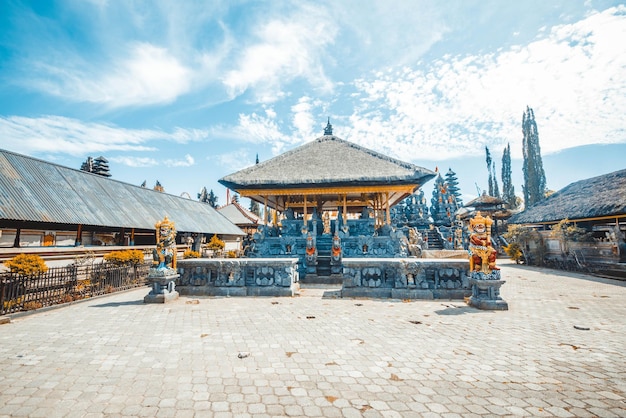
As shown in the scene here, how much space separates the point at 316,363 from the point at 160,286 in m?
5.87

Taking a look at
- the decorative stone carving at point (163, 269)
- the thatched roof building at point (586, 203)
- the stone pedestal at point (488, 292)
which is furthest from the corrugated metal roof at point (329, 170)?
the thatched roof building at point (586, 203)

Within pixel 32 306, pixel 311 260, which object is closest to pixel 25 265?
pixel 32 306

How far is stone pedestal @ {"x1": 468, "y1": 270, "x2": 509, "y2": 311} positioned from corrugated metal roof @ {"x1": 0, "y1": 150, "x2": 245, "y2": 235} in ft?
57.6

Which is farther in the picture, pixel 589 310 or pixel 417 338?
pixel 589 310

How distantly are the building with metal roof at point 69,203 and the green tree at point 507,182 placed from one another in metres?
50.4

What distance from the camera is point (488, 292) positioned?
22.0ft

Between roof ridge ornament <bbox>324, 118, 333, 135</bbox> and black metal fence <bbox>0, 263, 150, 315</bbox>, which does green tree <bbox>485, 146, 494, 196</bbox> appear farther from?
black metal fence <bbox>0, 263, 150, 315</bbox>

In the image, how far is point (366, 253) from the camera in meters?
13.6

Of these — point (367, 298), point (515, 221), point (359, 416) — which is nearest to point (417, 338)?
point (359, 416)

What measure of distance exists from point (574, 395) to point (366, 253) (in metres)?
10.7

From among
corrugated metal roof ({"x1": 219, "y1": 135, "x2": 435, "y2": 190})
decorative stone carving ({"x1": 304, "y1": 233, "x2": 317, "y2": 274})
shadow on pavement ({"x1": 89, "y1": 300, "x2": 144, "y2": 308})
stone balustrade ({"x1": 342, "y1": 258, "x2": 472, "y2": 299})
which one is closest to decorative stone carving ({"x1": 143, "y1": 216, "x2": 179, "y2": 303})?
shadow on pavement ({"x1": 89, "y1": 300, "x2": 144, "y2": 308})

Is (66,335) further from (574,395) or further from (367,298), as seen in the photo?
(574,395)

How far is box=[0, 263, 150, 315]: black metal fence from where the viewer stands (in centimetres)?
667

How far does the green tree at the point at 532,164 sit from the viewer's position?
134 ft
